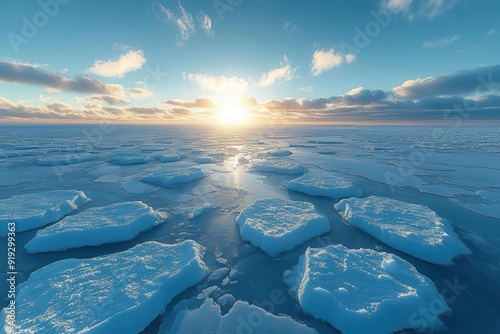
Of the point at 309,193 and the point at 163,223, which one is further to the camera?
the point at 309,193

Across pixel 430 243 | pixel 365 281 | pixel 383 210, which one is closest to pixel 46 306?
pixel 365 281

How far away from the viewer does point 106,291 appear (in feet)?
14.7

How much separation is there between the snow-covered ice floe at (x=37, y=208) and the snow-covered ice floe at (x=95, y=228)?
119 cm

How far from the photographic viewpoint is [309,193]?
1120 centimetres

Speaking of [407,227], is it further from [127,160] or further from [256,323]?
[127,160]

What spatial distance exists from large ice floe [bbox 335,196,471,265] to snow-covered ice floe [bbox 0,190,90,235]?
1099 centimetres

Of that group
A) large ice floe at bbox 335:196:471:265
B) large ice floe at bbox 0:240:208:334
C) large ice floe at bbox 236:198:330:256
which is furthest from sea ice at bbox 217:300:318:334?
large ice floe at bbox 335:196:471:265

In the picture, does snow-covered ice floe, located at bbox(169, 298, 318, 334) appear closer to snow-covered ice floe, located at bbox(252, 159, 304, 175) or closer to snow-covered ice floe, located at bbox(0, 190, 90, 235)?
snow-covered ice floe, located at bbox(0, 190, 90, 235)

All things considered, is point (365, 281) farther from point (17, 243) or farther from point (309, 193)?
point (17, 243)

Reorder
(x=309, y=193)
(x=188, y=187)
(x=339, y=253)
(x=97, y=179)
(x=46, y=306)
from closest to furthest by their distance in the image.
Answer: (x=46, y=306) < (x=339, y=253) < (x=309, y=193) < (x=188, y=187) < (x=97, y=179)

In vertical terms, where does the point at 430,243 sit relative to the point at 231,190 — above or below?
above

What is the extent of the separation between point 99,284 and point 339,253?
5743 mm

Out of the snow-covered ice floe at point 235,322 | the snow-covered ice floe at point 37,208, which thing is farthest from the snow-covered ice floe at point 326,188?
the snow-covered ice floe at point 37,208

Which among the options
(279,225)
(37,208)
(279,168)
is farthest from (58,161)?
(279,225)
